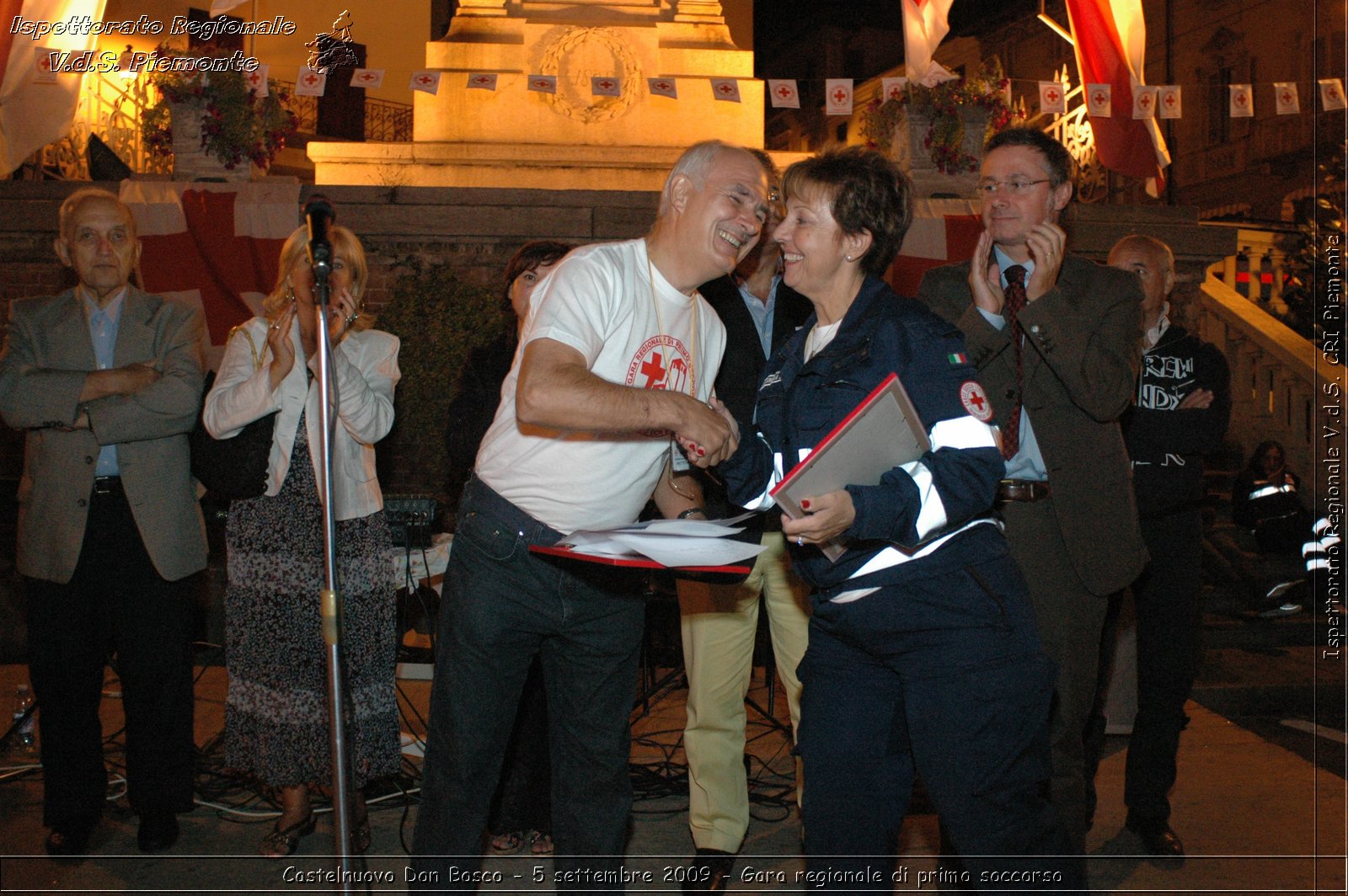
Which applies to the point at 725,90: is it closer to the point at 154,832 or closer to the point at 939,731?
the point at 154,832

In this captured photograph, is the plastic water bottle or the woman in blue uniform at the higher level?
the woman in blue uniform

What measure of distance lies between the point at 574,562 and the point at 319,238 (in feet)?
3.38

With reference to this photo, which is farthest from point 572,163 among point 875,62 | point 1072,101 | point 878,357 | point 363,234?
point 875,62

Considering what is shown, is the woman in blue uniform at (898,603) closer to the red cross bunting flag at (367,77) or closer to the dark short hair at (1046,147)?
the dark short hair at (1046,147)

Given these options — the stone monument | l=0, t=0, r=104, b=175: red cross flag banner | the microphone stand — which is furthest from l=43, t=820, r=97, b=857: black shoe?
the stone monument

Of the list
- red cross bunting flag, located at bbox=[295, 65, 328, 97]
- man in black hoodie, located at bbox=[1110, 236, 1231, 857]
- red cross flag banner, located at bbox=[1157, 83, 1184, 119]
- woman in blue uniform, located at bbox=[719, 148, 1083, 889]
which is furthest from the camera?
red cross flag banner, located at bbox=[1157, 83, 1184, 119]

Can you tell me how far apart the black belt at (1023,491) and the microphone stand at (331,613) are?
6.12ft

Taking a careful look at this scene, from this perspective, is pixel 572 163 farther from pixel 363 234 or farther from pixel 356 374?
pixel 356 374

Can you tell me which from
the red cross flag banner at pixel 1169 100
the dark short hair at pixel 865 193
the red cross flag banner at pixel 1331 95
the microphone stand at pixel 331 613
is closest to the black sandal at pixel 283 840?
the microphone stand at pixel 331 613

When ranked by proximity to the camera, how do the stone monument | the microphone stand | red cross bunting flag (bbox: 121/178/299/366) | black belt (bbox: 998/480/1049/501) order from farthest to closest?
the stone monument → red cross bunting flag (bbox: 121/178/299/366) → black belt (bbox: 998/480/1049/501) → the microphone stand

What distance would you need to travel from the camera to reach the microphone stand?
2.59m

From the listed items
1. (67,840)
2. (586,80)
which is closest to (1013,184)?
(67,840)

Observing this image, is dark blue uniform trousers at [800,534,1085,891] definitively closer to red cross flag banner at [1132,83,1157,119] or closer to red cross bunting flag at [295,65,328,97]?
red cross bunting flag at [295,65,328,97]

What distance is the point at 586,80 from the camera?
410 inches
